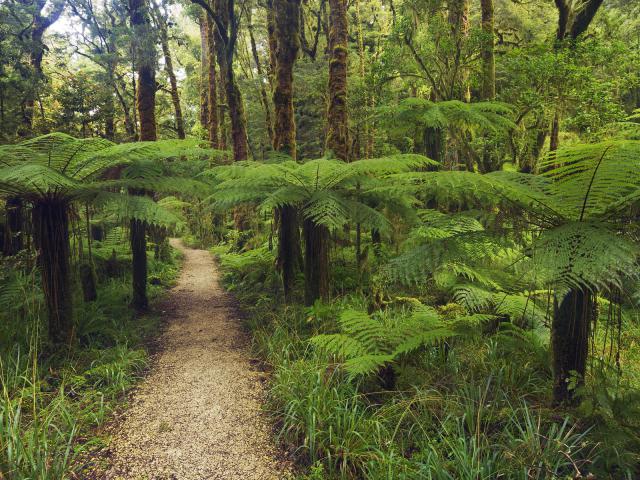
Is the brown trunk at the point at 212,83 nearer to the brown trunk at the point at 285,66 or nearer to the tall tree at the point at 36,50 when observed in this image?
the tall tree at the point at 36,50

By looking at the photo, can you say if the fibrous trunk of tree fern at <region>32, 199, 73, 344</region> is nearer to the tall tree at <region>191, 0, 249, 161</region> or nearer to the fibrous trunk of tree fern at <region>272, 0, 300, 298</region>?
the fibrous trunk of tree fern at <region>272, 0, 300, 298</region>

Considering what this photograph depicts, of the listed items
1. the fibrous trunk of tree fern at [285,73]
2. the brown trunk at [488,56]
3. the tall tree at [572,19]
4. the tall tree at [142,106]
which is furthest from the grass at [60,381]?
the tall tree at [572,19]

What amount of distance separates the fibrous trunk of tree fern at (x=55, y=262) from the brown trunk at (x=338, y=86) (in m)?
4.16

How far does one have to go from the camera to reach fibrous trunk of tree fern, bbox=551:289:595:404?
92.7 inches

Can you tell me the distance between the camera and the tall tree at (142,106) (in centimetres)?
611

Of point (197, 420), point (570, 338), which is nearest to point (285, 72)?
point (197, 420)

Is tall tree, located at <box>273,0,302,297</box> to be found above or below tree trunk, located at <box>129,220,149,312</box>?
above

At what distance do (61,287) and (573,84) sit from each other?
7.83 metres

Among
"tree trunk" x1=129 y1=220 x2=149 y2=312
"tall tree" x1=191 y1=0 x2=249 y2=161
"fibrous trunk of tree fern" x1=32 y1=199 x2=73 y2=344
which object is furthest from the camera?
"tall tree" x1=191 y1=0 x2=249 y2=161

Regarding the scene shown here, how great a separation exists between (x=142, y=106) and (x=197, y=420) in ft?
19.6

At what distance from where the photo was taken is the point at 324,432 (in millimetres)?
2705

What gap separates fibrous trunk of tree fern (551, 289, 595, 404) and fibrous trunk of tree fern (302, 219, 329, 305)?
2.81 metres

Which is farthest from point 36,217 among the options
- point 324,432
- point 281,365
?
point 324,432

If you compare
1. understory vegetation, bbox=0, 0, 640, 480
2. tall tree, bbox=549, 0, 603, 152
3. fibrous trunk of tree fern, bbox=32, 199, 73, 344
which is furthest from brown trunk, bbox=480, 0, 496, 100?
fibrous trunk of tree fern, bbox=32, 199, 73, 344
